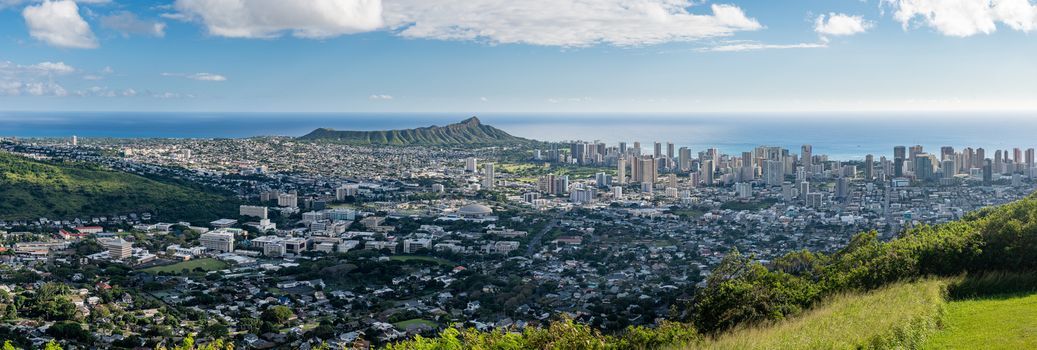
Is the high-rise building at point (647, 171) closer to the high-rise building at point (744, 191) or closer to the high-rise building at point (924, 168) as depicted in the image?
the high-rise building at point (744, 191)

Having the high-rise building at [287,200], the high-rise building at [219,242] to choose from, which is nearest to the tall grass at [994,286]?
the high-rise building at [219,242]

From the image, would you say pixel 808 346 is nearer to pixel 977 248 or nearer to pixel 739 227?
pixel 977 248

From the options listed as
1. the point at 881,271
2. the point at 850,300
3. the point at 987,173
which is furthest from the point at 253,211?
the point at 987,173

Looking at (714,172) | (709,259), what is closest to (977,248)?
(709,259)

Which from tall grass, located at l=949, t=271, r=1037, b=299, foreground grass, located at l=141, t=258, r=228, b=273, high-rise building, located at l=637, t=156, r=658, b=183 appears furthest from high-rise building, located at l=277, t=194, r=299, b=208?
tall grass, located at l=949, t=271, r=1037, b=299

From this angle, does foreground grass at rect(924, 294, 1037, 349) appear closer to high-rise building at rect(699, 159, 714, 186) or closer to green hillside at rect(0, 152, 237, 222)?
green hillside at rect(0, 152, 237, 222)

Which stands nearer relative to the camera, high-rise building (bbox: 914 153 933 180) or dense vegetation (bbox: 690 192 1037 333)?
dense vegetation (bbox: 690 192 1037 333)
